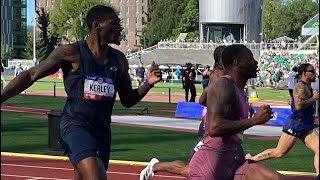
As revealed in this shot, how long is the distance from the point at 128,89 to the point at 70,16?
334ft

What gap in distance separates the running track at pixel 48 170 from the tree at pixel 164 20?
107464mm

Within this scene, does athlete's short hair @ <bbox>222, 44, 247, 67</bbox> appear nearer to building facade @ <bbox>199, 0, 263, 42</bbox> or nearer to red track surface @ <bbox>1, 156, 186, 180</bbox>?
red track surface @ <bbox>1, 156, 186, 180</bbox>

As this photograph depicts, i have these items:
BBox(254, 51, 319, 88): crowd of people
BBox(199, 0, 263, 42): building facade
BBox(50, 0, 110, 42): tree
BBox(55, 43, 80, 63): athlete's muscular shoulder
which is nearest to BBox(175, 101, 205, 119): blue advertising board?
BBox(55, 43, 80, 63): athlete's muscular shoulder

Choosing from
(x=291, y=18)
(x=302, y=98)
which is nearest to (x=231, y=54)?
(x=302, y=98)

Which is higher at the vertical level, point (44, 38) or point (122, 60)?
point (44, 38)

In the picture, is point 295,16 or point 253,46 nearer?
point 253,46

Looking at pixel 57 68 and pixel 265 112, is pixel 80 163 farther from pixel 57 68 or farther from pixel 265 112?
pixel 265 112

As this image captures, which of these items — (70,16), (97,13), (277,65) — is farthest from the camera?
(70,16)

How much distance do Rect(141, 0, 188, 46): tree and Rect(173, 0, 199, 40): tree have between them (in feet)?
10.1

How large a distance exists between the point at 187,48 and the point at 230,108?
76268mm

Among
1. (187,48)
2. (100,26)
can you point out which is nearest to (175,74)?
(187,48)

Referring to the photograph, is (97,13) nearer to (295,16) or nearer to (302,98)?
(302,98)

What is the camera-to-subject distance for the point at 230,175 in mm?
6703

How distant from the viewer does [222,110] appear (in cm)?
632
